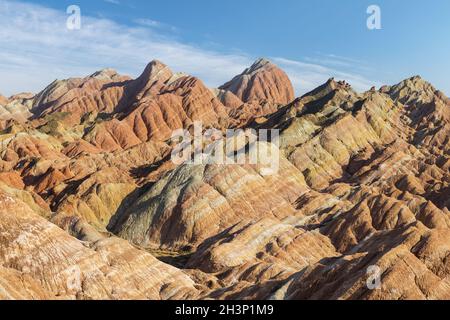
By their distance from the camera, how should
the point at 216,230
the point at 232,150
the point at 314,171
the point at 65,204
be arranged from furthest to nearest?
the point at 314,171
the point at 232,150
the point at 65,204
the point at 216,230

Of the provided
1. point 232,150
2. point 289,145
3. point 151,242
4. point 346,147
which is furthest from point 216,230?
point 346,147

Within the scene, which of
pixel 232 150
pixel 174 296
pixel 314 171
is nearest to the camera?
pixel 174 296

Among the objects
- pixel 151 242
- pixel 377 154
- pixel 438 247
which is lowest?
pixel 151 242

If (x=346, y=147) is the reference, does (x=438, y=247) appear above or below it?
above
